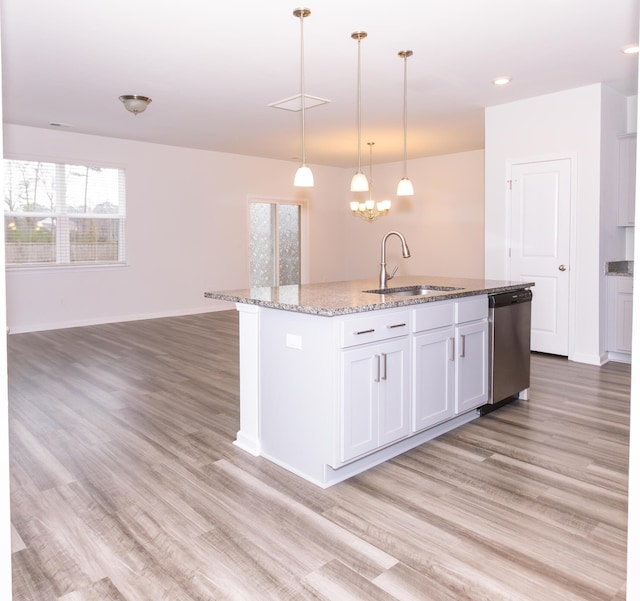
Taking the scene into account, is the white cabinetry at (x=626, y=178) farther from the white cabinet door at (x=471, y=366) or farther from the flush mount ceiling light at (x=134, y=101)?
the flush mount ceiling light at (x=134, y=101)

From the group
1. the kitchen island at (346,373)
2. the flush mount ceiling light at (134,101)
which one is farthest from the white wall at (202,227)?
the kitchen island at (346,373)

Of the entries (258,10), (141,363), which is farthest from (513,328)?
(141,363)

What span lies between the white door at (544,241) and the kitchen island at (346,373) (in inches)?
92.6

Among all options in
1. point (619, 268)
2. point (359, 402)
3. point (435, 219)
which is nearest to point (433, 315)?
point (359, 402)

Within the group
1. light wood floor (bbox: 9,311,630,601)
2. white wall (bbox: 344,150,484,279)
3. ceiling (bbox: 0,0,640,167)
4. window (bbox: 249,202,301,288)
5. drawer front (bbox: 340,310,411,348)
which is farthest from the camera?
window (bbox: 249,202,301,288)

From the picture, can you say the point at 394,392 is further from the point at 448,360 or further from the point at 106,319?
the point at 106,319

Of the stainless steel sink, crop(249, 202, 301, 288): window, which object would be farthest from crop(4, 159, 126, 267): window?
the stainless steel sink

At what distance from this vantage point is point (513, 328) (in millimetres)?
3770

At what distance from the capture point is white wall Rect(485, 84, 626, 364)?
5.02m

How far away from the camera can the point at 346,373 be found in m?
2.57

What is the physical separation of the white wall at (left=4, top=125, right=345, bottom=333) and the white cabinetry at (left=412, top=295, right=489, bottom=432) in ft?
19.0

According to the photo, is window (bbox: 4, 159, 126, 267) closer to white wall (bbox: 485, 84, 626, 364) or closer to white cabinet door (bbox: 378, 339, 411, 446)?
white wall (bbox: 485, 84, 626, 364)

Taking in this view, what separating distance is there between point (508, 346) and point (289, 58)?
9.15ft

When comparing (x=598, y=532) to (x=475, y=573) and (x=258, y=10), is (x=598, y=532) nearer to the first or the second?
(x=475, y=573)
